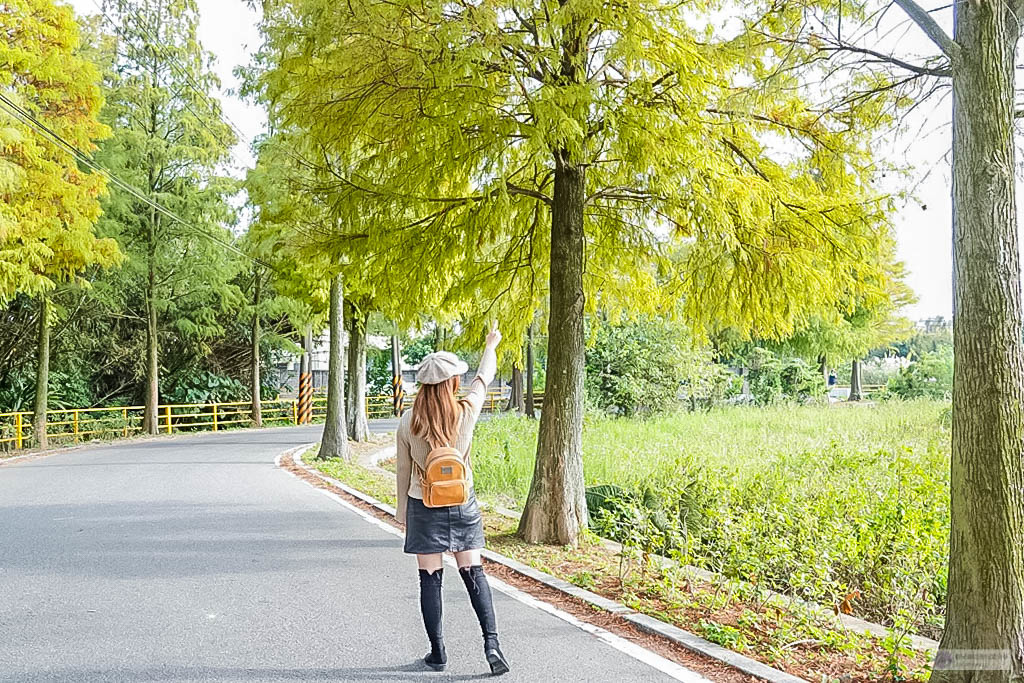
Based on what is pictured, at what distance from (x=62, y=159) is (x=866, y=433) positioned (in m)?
18.8

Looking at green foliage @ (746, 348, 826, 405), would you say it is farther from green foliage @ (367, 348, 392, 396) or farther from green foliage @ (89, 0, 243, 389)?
green foliage @ (367, 348, 392, 396)

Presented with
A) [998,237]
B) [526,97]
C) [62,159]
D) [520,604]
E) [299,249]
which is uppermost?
[62,159]

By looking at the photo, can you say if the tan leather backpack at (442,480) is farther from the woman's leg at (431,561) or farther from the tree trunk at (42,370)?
the tree trunk at (42,370)

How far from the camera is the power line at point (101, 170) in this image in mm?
18016

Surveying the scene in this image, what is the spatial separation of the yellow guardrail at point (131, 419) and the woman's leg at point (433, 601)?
19768mm

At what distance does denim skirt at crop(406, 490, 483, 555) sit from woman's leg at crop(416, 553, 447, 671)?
0.08 metres

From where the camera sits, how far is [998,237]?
445cm

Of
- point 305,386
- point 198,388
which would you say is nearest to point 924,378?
point 305,386

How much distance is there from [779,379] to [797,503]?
28.4 m

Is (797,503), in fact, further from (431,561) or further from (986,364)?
(431,561)

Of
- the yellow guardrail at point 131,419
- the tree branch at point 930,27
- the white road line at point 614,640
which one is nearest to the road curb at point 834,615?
the white road line at point 614,640

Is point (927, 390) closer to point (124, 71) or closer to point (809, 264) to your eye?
point (809, 264)

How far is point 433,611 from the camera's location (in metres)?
5.19

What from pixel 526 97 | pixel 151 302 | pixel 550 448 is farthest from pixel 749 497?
pixel 151 302
